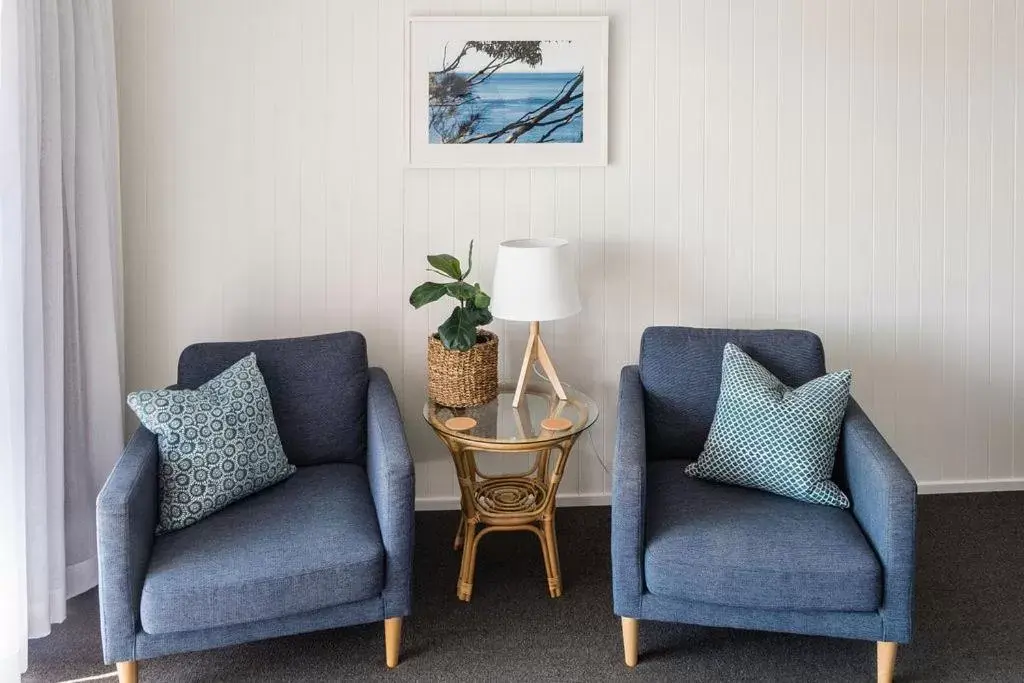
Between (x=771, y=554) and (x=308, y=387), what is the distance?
1501 mm

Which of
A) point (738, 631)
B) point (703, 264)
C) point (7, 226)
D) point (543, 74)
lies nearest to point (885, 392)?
point (703, 264)

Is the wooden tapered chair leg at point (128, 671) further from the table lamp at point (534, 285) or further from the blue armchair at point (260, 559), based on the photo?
the table lamp at point (534, 285)

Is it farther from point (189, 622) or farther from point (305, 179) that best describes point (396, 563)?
point (305, 179)

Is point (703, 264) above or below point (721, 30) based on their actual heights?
below

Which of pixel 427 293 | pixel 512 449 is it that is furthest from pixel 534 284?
pixel 512 449

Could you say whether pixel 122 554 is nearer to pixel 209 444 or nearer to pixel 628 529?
pixel 209 444

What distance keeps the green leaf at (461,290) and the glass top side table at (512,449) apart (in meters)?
0.36

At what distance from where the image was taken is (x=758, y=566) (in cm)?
251

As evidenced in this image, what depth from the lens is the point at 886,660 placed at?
8.43ft

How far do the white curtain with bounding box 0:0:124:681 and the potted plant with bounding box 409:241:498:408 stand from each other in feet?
3.31

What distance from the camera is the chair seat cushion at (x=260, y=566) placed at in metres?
2.42

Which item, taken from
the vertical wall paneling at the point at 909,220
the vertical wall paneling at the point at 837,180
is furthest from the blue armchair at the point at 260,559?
the vertical wall paneling at the point at 909,220

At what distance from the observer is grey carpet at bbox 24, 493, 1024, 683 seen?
2.70 meters

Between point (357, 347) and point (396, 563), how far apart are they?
0.87 meters
